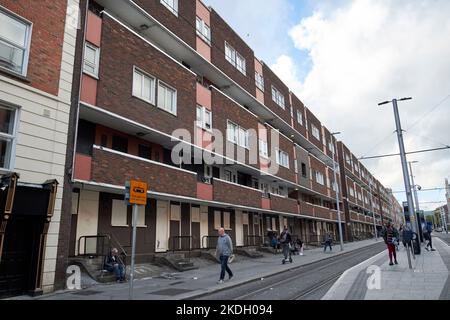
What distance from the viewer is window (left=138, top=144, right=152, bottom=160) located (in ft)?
56.0

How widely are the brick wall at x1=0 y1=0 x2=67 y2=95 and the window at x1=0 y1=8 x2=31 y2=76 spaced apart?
6.0 inches

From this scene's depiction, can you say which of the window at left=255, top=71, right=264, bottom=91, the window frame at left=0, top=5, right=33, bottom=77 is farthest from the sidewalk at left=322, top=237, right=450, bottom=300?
the window at left=255, top=71, right=264, bottom=91

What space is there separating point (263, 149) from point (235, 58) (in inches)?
262

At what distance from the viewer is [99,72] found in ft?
44.7

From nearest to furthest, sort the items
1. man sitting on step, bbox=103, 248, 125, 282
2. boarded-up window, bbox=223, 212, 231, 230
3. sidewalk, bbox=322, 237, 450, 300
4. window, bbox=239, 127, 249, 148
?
sidewalk, bbox=322, 237, 450, 300 → man sitting on step, bbox=103, 248, 125, 282 → boarded-up window, bbox=223, 212, 231, 230 → window, bbox=239, 127, 249, 148

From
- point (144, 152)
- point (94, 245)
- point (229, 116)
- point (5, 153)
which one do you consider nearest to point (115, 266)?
point (94, 245)

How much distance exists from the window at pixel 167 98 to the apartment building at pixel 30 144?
19.0ft

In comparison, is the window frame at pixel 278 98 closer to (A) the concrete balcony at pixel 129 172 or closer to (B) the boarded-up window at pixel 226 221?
(B) the boarded-up window at pixel 226 221

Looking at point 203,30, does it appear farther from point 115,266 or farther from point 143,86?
point 115,266

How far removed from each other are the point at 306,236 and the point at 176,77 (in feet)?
83.2

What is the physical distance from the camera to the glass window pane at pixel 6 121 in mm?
10055

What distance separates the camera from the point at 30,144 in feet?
34.2

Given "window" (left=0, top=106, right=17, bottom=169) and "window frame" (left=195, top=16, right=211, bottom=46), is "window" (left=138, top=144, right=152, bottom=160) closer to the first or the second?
"window" (left=0, top=106, right=17, bottom=169)
